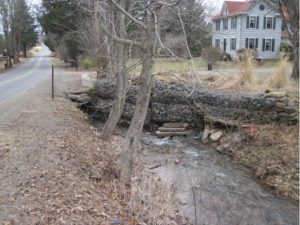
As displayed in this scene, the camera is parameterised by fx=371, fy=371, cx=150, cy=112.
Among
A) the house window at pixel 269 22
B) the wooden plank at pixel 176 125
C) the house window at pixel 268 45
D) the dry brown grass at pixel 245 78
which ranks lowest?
the wooden plank at pixel 176 125

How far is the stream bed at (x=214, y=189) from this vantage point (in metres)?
6.11

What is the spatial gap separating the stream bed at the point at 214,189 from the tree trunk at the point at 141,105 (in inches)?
43.6

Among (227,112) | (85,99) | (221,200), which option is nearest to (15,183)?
(221,200)

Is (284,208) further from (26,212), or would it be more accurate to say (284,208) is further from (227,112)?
(227,112)

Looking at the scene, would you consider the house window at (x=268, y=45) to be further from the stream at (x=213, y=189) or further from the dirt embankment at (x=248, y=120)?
the stream at (x=213, y=189)

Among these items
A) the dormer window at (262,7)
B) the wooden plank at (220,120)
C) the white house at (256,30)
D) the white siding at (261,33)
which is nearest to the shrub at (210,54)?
the white house at (256,30)

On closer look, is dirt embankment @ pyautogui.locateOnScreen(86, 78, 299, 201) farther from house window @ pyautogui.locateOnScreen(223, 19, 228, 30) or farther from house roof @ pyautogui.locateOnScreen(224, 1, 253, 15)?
house window @ pyautogui.locateOnScreen(223, 19, 228, 30)

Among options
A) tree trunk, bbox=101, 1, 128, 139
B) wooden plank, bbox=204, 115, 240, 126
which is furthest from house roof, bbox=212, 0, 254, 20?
tree trunk, bbox=101, 1, 128, 139

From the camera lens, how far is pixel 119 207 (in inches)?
216

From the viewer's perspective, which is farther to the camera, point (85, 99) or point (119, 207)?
point (85, 99)

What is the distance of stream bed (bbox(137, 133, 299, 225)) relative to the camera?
6.11 m

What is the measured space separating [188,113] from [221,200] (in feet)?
21.0

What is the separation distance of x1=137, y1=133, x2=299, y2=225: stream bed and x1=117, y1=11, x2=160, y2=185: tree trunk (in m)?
1.11

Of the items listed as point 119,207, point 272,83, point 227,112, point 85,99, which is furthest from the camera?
point 85,99
